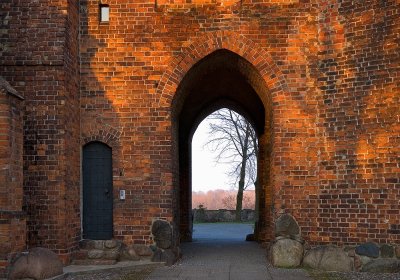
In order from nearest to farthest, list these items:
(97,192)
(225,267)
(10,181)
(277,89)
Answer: (10,181) < (225,267) < (277,89) < (97,192)

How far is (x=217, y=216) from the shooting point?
1243 inches

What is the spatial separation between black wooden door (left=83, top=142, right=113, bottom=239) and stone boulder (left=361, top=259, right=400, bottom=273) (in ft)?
18.1

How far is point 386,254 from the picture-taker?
10.7 meters

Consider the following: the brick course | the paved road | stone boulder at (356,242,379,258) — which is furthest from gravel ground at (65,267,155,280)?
stone boulder at (356,242,379,258)

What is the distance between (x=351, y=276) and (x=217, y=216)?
70.4 feet

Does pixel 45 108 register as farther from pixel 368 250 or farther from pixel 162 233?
pixel 368 250

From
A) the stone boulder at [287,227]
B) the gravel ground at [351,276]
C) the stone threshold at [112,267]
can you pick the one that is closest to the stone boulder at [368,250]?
the gravel ground at [351,276]

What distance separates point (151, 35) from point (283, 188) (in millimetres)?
4501

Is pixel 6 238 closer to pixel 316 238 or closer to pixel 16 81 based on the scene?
pixel 16 81

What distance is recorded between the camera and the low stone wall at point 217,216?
31.1 m

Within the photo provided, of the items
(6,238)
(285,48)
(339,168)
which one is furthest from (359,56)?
(6,238)

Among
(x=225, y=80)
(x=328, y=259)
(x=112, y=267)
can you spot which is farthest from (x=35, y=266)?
(x=225, y=80)

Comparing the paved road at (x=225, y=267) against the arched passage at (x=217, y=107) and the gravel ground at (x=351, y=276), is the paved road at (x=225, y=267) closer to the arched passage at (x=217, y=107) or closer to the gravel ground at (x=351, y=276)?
the gravel ground at (x=351, y=276)

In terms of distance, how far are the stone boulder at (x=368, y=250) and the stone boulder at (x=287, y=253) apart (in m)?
1.17
